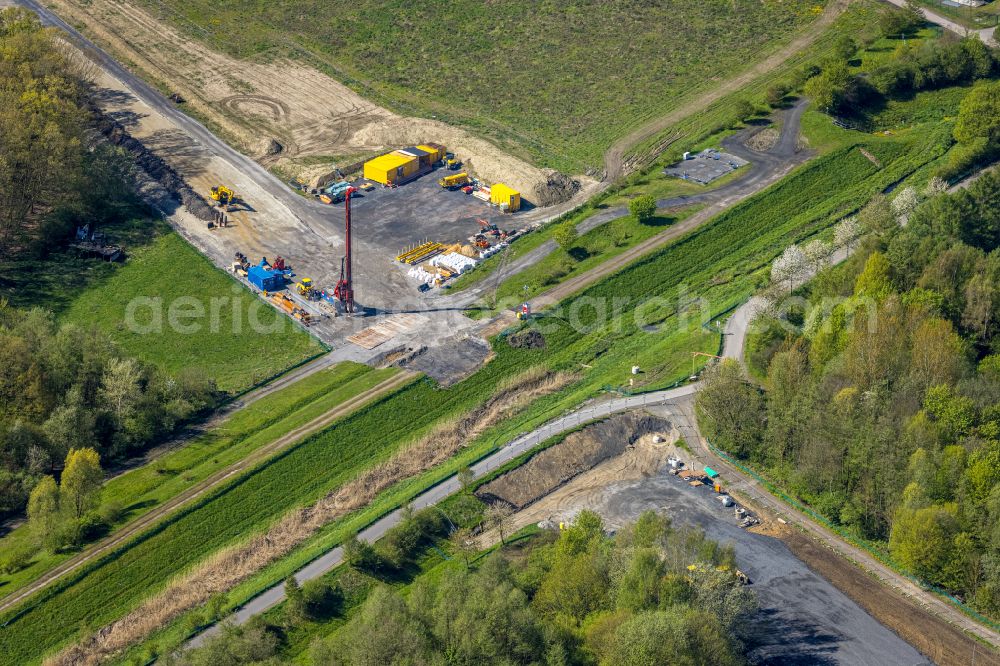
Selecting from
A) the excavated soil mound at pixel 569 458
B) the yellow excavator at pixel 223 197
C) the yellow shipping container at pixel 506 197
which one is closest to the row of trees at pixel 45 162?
the yellow excavator at pixel 223 197

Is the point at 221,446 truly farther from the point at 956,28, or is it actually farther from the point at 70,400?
Answer: the point at 956,28

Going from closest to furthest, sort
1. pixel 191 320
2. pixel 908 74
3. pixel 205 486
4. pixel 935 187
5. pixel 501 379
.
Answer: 1. pixel 205 486
2. pixel 501 379
3. pixel 191 320
4. pixel 935 187
5. pixel 908 74

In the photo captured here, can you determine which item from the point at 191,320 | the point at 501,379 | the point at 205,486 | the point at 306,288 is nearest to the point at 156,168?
the point at 191,320

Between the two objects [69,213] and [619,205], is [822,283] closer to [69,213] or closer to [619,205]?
[619,205]

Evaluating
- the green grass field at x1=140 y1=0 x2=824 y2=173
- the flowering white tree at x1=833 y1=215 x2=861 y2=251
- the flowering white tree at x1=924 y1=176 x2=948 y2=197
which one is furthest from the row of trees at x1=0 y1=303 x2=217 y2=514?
the flowering white tree at x1=924 y1=176 x2=948 y2=197

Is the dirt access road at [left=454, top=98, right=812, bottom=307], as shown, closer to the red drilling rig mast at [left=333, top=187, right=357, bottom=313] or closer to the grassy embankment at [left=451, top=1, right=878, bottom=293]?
the grassy embankment at [left=451, top=1, right=878, bottom=293]
